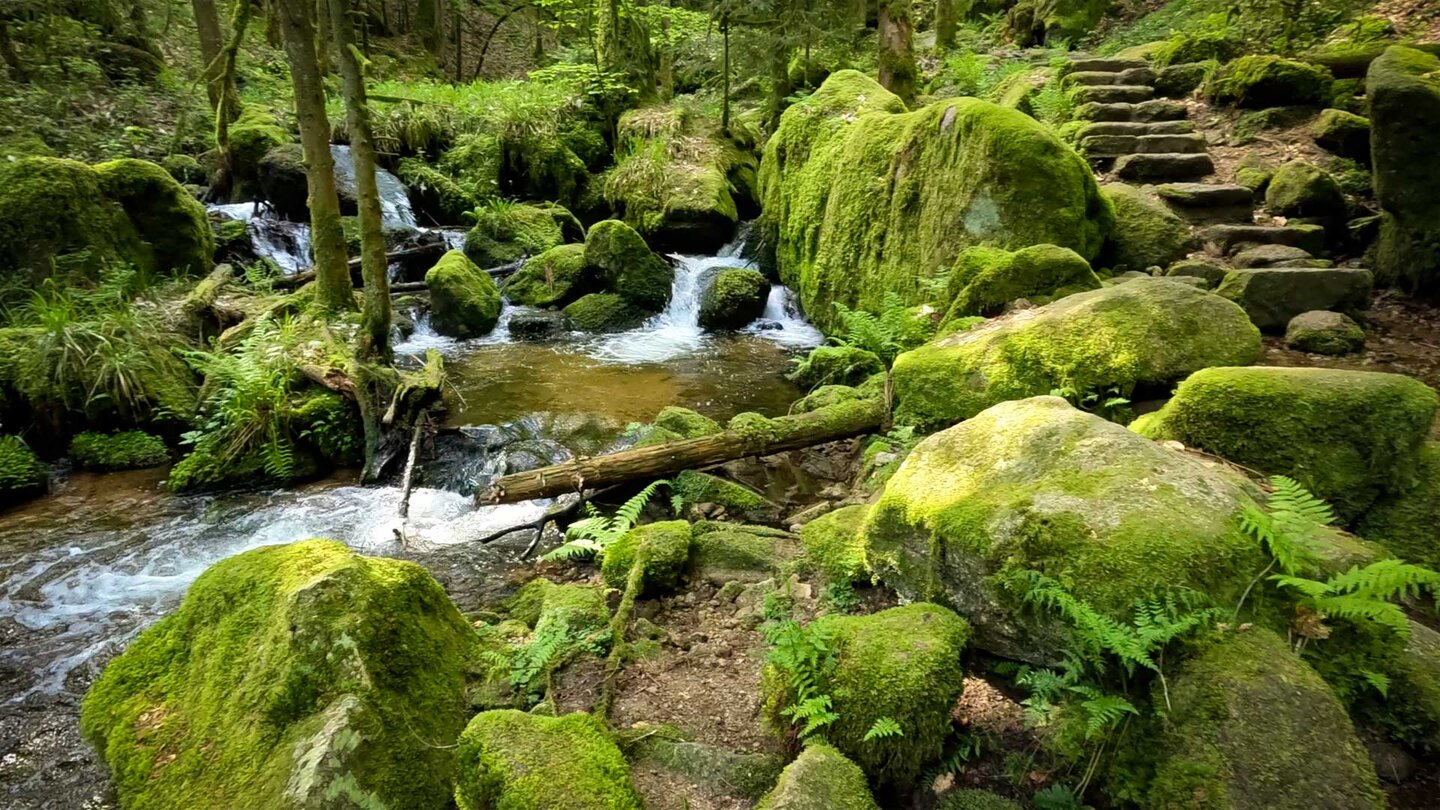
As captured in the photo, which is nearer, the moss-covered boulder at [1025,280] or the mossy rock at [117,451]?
the moss-covered boulder at [1025,280]

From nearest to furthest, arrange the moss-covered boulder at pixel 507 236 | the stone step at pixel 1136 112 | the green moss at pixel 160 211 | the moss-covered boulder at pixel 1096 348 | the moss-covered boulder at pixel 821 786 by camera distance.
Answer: the moss-covered boulder at pixel 821 786
the moss-covered boulder at pixel 1096 348
the green moss at pixel 160 211
the stone step at pixel 1136 112
the moss-covered boulder at pixel 507 236

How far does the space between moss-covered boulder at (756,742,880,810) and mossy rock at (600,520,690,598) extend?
1874 millimetres

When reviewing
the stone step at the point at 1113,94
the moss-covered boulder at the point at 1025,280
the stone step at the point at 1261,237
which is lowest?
the moss-covered boulder at the point at 1025,280

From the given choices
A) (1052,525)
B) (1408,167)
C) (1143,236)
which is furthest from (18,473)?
(1408,167)

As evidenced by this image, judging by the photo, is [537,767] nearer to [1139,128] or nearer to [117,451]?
[117,451]

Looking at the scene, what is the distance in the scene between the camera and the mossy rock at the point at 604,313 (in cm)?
1073

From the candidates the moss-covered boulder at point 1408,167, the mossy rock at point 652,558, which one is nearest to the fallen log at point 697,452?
the mossy rock at point 652,558

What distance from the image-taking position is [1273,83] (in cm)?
870

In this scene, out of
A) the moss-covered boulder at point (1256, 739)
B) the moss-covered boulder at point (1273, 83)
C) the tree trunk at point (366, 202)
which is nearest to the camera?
the moss-covered boulder at point (1256, 739)

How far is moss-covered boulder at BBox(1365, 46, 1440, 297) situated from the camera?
226 inches

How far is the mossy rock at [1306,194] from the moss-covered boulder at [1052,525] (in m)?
5.86

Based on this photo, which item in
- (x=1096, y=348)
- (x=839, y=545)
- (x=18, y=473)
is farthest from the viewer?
(x=18, y=473)

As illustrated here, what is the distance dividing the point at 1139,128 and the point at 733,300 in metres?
5.72

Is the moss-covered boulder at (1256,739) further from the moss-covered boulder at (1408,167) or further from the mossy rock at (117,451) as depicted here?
the mossy rock at (117,451)
